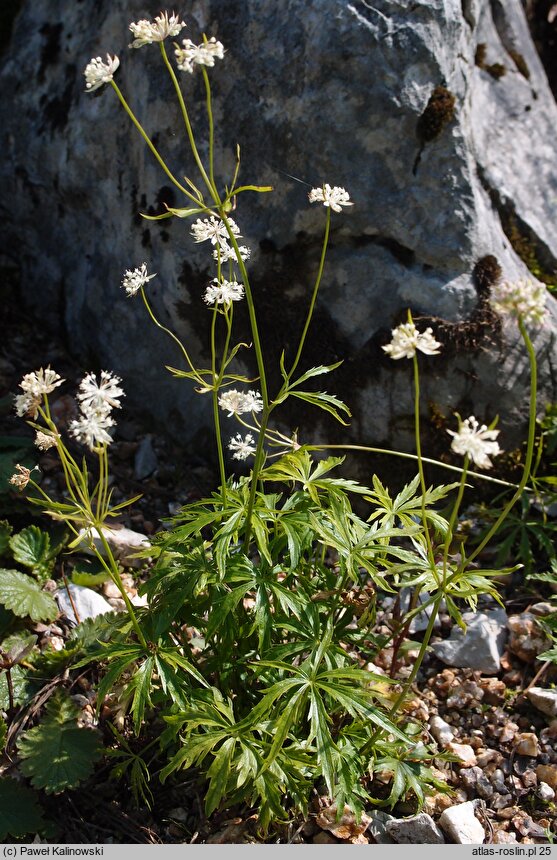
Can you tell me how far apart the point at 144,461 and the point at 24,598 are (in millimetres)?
1531

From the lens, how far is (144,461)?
499 centimetres

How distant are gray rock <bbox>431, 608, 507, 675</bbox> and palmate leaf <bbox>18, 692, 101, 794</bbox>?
5.68ft

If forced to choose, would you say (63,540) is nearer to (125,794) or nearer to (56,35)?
(125,794)

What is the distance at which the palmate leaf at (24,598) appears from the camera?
11.7ft

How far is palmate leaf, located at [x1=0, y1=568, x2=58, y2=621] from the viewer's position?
3.55m

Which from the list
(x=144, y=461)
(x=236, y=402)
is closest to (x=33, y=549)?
(x=144, y=461)

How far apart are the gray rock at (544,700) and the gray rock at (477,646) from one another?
223mm

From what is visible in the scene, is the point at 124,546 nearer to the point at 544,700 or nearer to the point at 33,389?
the point at 33,389

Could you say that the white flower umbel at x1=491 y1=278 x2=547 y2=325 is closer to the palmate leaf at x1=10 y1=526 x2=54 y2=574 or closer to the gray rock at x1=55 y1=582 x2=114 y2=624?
the gray rock at x1=55 y1=582 x2=114 y2=624

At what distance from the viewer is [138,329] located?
5082 millimetres

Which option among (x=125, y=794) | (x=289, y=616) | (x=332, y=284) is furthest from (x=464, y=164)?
(x=125, y=794)

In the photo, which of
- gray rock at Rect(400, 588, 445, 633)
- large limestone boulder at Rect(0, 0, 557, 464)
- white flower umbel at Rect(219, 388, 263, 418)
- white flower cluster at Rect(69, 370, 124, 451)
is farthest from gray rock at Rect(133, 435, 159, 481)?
white flower cluster at Rect(69, 370, 124, 451)

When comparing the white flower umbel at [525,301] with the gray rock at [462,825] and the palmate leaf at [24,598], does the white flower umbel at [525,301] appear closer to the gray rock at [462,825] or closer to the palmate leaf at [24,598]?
the gray rock at [462,825]

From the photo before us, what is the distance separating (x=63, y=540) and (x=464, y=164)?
2977 mm
